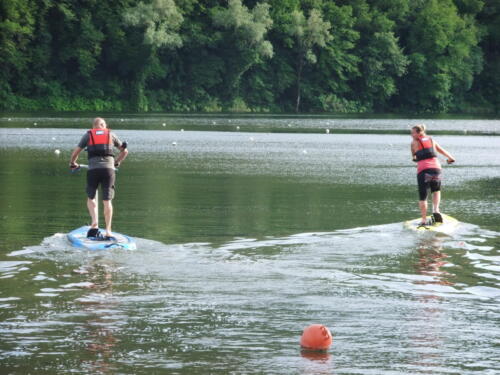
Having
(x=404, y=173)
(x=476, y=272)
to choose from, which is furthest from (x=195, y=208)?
(x=404, y=173)

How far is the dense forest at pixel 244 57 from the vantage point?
85.2 m

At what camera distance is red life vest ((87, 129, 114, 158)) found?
49.2ft

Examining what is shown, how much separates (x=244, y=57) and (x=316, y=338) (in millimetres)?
83632

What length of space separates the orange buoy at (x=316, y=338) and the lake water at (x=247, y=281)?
11cm

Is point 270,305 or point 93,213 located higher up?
point 93,213

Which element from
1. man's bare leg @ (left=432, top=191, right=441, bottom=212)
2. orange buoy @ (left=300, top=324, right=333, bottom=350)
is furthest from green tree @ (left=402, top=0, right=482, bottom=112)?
orange buoy @ (left=300, top=324, right=333, bottom=350)

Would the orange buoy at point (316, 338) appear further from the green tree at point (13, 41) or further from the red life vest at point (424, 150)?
the green tree at point (13, 41)

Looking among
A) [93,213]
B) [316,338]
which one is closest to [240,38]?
[93,213]

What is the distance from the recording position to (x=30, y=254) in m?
13.9

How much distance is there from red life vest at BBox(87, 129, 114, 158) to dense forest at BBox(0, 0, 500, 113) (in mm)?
69899

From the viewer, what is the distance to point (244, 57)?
91.5 m

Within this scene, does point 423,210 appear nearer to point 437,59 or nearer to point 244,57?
point 244,57

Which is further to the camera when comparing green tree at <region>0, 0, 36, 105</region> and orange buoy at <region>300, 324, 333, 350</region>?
green tree at <region>0, 0, 36, 105</region>

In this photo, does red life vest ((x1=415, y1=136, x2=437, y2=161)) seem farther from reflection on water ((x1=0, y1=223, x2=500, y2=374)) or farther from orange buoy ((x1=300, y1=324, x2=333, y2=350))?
orange buoy ((x1=300, y1=324, x2=333, y2=350))
